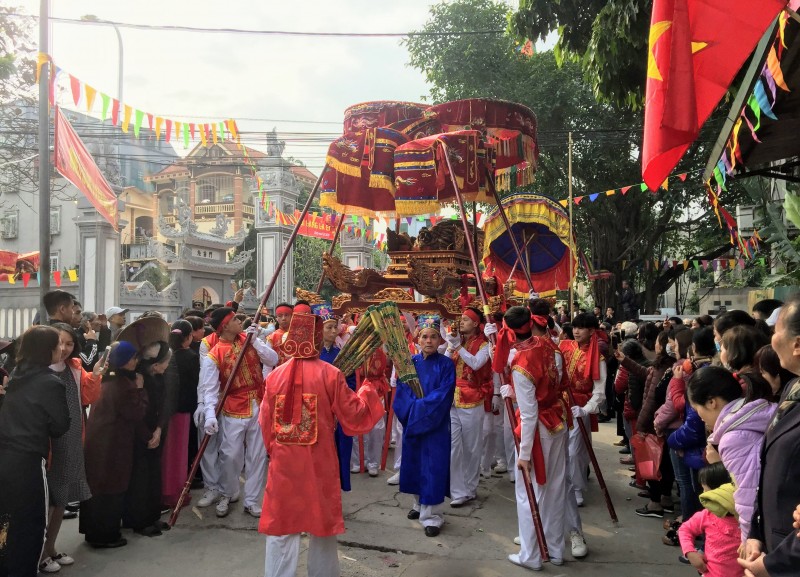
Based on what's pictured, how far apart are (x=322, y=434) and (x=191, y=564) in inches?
61.9

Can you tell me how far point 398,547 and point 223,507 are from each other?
66.3 inches

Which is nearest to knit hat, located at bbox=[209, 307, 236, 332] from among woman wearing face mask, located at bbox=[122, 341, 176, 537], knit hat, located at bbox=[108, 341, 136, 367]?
woman wearing face mask, located at bbox=[122, 341, 176, 537]

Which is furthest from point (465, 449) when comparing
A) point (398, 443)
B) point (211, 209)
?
point (211, 209)

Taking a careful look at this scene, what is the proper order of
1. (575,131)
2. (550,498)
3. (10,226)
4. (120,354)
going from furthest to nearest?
(10,226) < (575,131) < (120,354) < (550,498)

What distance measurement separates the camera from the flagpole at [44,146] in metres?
8.54

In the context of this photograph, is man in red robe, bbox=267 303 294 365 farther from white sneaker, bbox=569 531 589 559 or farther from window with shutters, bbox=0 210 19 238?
window with shutters, bbox=0 210 19 238

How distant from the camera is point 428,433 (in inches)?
206

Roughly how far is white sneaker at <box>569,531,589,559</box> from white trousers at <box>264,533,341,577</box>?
179 centimetres

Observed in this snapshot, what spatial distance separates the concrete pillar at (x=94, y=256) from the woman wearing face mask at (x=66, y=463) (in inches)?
400

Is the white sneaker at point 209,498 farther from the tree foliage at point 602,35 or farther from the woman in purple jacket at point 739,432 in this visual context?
the tree foliage at point 602,35

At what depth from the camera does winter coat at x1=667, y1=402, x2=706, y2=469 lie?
13.5 feet

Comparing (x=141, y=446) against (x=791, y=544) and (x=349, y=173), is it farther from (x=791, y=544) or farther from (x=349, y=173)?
(x=791, y=544)

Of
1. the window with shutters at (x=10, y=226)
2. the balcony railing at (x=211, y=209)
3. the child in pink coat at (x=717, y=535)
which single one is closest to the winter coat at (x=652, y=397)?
the child in pink coat at (x=717, y=535)

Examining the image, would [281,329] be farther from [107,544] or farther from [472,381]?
[107,544]
